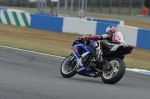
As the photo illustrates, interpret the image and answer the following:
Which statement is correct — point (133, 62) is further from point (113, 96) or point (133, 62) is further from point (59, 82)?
point (113, 96)

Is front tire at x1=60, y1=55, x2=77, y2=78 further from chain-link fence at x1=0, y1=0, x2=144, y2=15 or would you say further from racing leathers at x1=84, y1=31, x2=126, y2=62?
chain-link fence at x1=0, y1=0, x2=144, y2=15

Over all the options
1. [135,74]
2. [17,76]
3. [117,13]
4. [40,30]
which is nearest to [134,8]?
[117,13]

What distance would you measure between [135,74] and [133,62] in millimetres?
3433

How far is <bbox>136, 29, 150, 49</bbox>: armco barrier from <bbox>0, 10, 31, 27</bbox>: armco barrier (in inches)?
368

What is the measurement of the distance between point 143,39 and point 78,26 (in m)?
6.04

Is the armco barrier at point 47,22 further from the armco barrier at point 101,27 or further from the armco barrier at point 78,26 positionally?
the armco barrier at point 101,27

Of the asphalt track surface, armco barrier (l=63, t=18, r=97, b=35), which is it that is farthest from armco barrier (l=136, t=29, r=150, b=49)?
the asphalt track surface

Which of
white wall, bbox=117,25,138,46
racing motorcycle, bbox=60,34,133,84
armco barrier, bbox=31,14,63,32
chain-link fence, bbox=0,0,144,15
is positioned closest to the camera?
racing motorcycle, bbox=60,34,133,84

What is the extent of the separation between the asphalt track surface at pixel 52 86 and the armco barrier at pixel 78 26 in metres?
11.0

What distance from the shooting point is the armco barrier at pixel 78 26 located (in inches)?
982

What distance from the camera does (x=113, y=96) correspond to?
27.3ft

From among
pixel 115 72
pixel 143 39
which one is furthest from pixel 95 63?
pixel 143 39

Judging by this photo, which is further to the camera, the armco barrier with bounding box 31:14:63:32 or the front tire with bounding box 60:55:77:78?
the armco barrier with bounding box 31:14:63:32

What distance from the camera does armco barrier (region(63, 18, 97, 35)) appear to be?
2495cm
